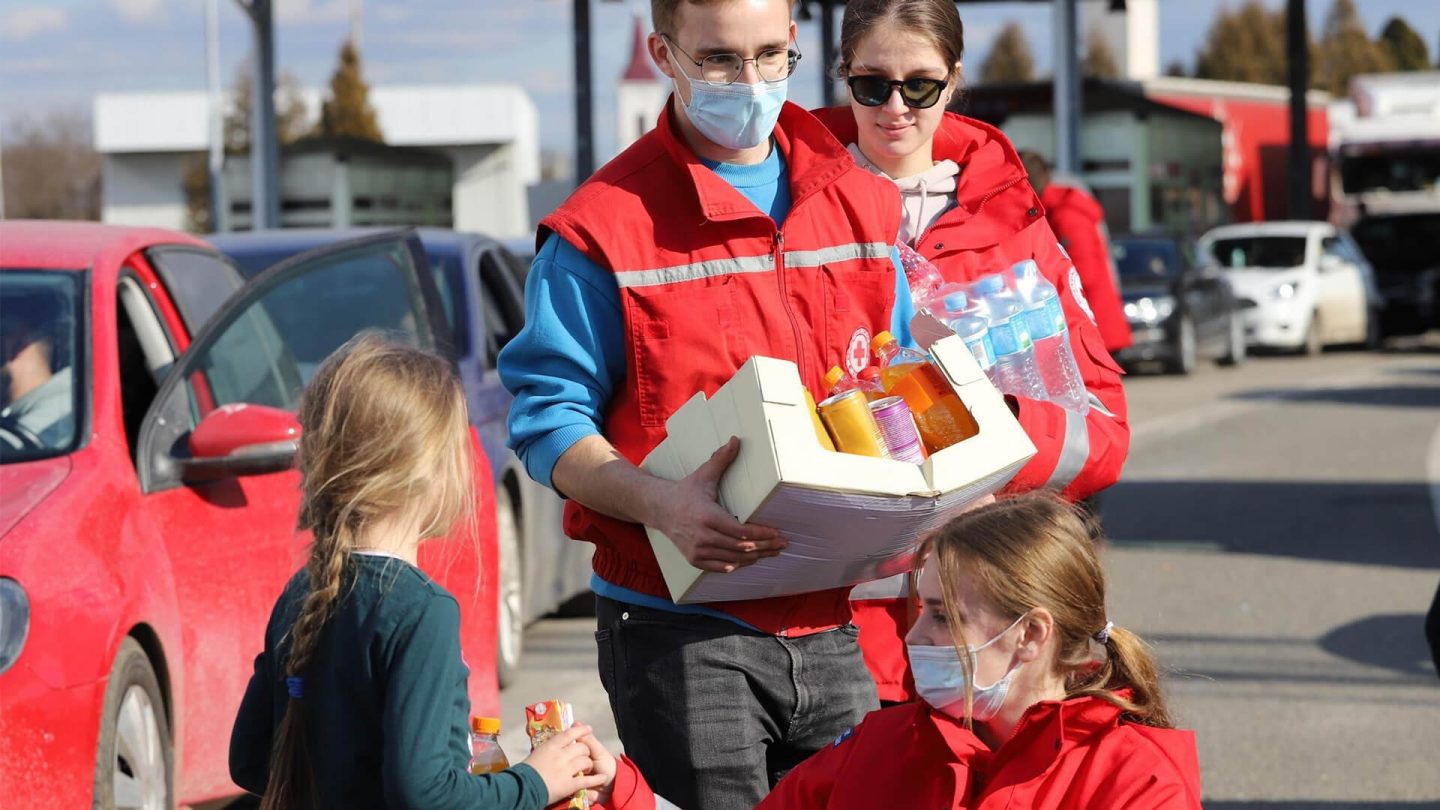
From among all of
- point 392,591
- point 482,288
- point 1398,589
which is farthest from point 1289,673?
point 392,591

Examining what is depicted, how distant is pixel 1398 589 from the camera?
9.54 meters

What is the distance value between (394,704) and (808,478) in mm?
652

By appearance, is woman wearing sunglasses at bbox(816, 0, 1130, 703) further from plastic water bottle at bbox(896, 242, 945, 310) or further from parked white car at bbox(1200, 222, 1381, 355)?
parked white car at bbox(1200, 222, 1381, 355)

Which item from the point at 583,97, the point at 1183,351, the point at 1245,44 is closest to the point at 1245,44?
the point at 1245,44

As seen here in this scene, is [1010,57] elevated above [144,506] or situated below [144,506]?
above

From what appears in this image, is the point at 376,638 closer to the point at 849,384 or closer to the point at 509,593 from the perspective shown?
the point at 849,384

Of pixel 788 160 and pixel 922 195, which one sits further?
pixel 922 195

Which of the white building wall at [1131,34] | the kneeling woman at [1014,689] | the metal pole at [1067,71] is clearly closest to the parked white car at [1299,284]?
the metal pole at [1067,71]

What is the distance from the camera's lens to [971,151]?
12.5ft

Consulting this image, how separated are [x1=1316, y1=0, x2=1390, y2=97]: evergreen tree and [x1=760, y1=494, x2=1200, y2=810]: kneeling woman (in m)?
79.7

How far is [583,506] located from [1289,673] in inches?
208

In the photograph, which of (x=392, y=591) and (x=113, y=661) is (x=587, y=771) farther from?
(x=113, y=661)

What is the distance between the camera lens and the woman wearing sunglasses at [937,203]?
349cm

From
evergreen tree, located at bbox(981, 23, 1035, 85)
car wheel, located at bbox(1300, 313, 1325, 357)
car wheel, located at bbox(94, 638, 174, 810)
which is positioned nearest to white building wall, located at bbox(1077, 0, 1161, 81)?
evergreen tree, located at bbox(981, 23, 1035, 85)
